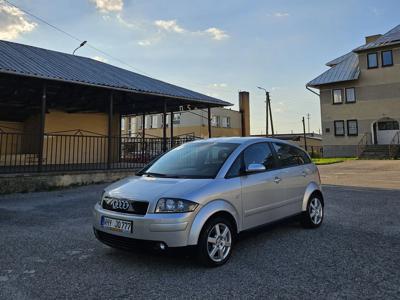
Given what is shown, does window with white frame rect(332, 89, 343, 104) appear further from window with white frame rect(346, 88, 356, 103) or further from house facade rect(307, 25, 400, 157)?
window with white frame rect(346, 88, 356, 103)

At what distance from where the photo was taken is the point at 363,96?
29.6m

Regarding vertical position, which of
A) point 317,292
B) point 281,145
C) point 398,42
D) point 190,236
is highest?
point 398,42

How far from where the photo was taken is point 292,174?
5234 mm

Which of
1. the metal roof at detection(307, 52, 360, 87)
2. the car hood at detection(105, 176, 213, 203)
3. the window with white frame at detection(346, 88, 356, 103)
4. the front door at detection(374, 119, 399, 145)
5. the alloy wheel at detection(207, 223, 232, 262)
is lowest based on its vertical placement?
the alloy wheel at detection(207, 223, 232, 262)

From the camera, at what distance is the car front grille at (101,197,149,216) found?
3.69 metres

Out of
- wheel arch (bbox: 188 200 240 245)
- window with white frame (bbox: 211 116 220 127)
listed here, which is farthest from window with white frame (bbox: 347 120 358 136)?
wheel arch (bbox: 188 200 240 245)

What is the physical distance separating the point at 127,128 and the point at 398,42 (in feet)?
128

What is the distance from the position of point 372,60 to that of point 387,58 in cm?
117

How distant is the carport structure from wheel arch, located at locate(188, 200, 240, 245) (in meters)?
8.14

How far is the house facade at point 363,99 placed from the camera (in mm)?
28344

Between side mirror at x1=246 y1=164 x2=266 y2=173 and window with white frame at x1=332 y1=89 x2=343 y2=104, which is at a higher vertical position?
window with white frame at x1=332 y1=89 x2=343 y2=104

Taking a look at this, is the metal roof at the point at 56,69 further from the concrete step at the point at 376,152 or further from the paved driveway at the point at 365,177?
the concrete step at the point at 376,152

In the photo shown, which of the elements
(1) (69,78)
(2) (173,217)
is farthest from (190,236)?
(1) (69,78)

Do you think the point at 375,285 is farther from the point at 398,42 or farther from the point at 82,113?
the point at 398,42
